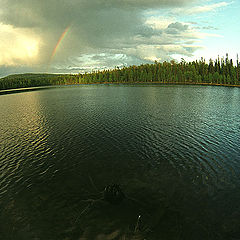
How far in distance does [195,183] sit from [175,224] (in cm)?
628

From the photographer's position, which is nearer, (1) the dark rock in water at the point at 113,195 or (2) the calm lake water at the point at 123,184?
(2) the calm lake water at the point at 123,184

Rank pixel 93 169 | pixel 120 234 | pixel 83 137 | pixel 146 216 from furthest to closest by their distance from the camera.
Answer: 1. pixel 83 137
2. pixel 93 169
3. pixel 146 216
4. pixel 120 234

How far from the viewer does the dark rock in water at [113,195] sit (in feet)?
51.9

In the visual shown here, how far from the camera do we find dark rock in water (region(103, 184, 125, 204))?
1580 cm

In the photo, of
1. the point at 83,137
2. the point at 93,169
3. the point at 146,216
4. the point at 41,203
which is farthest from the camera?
the point at 83,137

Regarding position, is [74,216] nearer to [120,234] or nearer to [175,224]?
[120,234]

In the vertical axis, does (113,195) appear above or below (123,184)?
above

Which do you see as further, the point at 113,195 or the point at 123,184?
the point at 123,184

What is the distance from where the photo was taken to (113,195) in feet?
52.0

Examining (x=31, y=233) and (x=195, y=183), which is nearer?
(x=31, y=233)

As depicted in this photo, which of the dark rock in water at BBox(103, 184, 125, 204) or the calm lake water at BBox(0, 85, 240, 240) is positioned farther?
the dark rock in water at BBox(103, 184, 125, 204)

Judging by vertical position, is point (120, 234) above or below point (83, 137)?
below

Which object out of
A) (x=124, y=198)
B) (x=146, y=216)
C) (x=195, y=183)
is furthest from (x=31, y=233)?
(x=195, y=183)

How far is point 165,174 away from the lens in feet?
64.5
